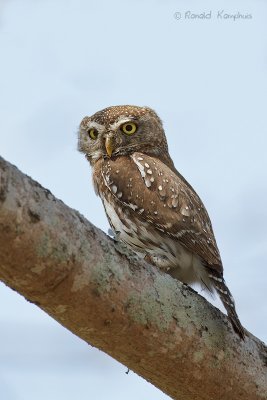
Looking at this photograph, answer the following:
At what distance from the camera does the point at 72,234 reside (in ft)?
10.6

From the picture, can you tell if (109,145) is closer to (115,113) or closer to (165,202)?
(115,113)

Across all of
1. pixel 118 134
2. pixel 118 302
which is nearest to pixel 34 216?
pixel 118 302

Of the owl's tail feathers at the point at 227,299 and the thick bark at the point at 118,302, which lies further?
the owl's tail feathers at the point at 227,299

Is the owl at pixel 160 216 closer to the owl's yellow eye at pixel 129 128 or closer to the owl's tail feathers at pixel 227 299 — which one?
the owl's tail feathers at pixel 227 299

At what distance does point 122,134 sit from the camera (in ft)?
20.3

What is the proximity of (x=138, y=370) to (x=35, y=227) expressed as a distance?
1.14 meters

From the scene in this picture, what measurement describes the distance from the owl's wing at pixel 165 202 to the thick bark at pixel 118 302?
0.72 meters

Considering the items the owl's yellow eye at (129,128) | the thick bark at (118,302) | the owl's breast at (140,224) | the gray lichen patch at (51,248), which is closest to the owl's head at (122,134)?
the owl's yellow eye at (129,128)

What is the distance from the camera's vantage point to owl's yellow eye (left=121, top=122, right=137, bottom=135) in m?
6.23

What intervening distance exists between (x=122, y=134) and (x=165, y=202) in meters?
1.27

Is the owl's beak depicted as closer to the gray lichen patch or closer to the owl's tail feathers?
the owl's tail feathers

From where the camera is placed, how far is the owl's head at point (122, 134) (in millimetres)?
6125

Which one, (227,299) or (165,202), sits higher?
(165,202)

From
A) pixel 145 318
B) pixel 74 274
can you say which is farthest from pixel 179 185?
pixel 74 274
